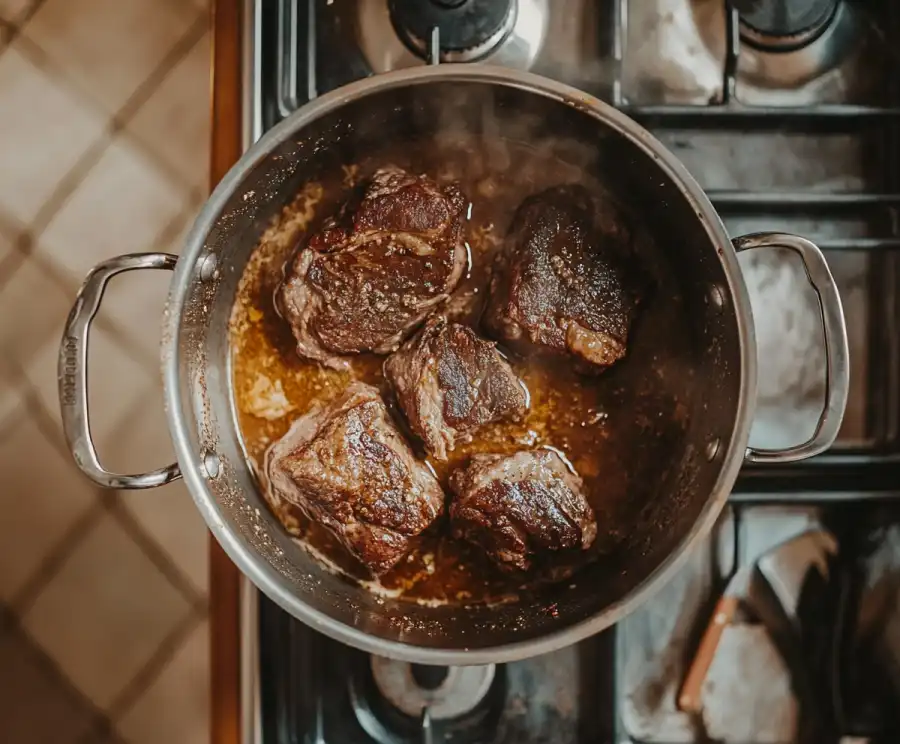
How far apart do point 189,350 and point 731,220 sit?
69cm

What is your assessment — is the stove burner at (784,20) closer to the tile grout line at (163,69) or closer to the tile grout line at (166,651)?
the tile grout line at (163,69)

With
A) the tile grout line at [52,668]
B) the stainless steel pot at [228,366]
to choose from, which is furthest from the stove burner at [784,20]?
the tile grout line at [52,668]

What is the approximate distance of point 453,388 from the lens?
0.97 metres

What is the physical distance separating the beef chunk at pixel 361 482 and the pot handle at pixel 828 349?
39cm

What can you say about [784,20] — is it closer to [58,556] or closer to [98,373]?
[98,373]

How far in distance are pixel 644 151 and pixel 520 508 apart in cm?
43

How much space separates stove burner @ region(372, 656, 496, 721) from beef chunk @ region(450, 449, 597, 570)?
151mm

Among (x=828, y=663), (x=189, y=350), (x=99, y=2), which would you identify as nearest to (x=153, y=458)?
(x=189, y=350)

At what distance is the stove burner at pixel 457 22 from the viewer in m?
0.95

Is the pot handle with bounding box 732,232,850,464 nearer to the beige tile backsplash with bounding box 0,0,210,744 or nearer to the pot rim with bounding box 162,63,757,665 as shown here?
the pot rim with bounding box 162,63,757,665

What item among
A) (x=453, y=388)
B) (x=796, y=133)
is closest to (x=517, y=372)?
(x=453, y=388)

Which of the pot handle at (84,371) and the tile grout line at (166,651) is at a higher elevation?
the pot handle at (84,371)

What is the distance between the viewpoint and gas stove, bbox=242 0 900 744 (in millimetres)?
974

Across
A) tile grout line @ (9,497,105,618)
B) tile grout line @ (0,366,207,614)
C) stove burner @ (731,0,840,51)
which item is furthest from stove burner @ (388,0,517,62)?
tile grout line @ (9,497,105,618)
